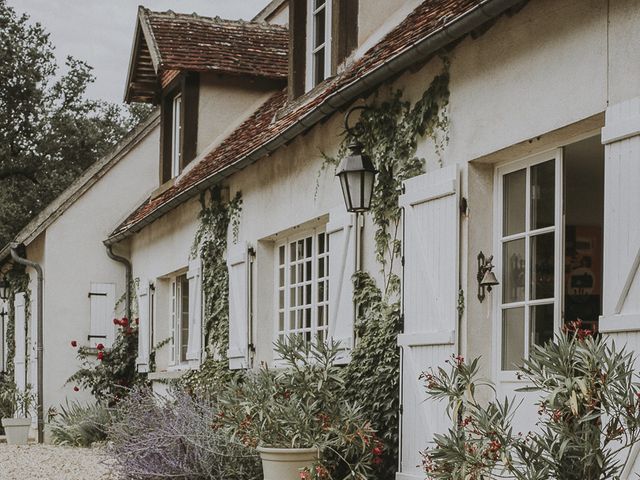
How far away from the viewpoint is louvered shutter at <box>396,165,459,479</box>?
6.79m

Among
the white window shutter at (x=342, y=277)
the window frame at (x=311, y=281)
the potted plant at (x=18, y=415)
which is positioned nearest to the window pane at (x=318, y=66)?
the window frame at (x=311, y=281)

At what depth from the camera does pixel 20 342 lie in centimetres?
1831

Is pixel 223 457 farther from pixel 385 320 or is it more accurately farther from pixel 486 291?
pixel 486 291

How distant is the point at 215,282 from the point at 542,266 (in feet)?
19.5

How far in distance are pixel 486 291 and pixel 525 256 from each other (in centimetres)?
38

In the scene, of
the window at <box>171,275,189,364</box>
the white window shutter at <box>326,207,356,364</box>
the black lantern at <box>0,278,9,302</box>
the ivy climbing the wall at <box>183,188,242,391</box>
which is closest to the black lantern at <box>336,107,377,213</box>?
the white window shutter at <box>326,207,356,364</box>

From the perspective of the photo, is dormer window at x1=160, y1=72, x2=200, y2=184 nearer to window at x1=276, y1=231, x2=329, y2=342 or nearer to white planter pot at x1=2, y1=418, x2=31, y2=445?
window at x1=276, y1=231, x2=329, y2=342

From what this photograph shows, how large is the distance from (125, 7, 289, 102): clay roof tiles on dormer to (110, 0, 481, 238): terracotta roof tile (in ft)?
1.72

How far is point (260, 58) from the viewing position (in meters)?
13.4

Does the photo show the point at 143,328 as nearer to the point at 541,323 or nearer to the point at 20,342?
the point at 20,342

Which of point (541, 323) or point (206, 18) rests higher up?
point (206, 18)

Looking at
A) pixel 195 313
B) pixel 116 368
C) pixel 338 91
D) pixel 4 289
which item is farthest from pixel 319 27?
pixel 4 289

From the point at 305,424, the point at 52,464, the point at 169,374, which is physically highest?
the point at 305,424

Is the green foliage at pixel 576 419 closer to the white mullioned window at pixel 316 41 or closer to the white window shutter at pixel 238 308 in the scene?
the white mullioned window at pixel 316 41
